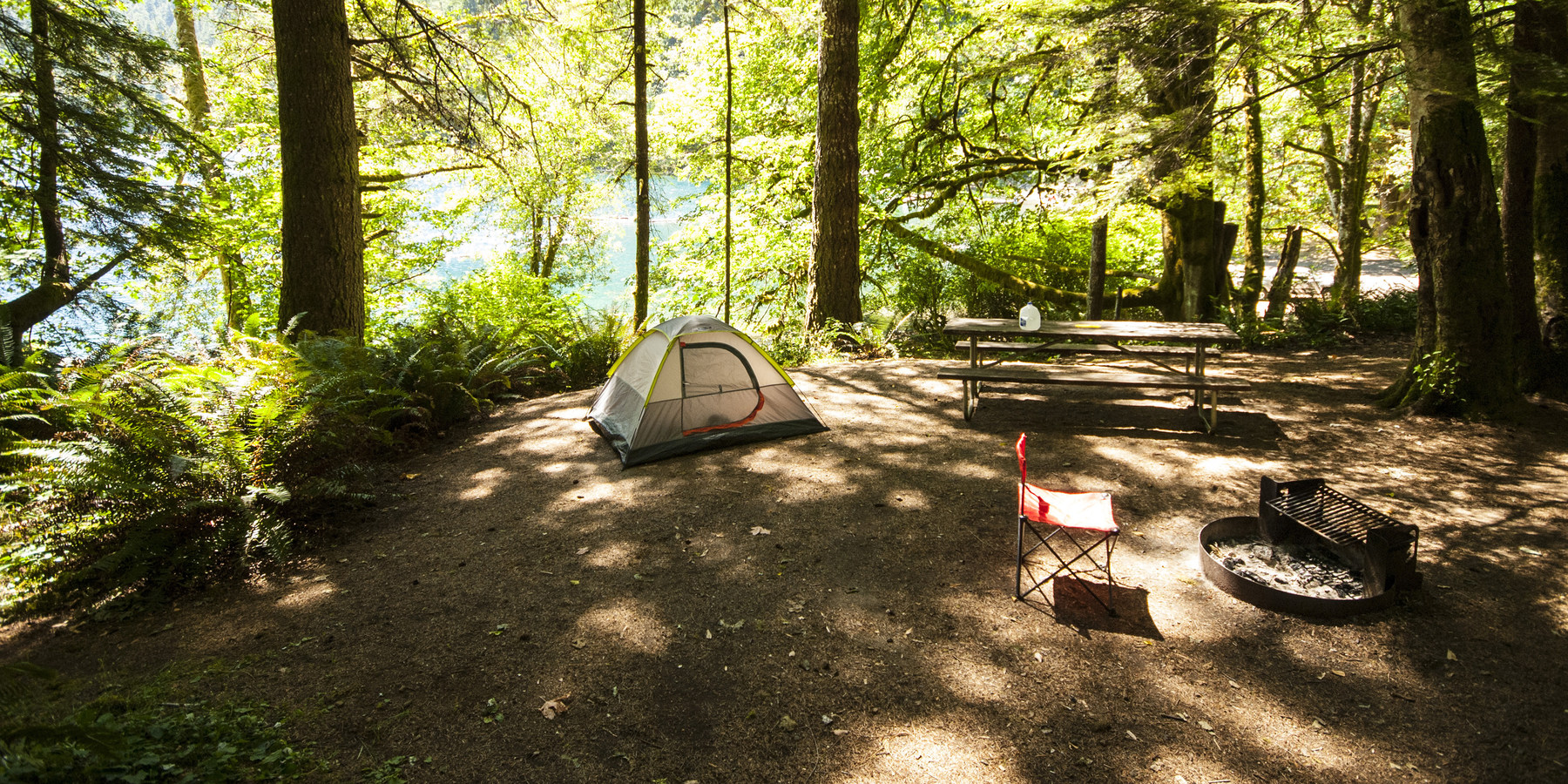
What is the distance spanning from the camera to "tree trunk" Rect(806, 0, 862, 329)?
34.2ft

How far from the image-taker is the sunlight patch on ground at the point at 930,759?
2.84 m

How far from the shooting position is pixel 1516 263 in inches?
260

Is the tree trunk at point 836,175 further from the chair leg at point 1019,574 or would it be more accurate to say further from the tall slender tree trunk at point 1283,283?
the chair leg at point 1019,574

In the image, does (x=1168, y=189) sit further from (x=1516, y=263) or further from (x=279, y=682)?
(x=279, y=682)

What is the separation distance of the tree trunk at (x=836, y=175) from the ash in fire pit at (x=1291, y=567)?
711cm

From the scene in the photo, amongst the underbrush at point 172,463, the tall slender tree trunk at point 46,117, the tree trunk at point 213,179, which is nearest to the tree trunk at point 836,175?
the underbrush at point 172,463

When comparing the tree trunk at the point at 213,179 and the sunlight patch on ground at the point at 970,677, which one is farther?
the tree trunk at the point at 213,179

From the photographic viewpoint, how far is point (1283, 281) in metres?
12.2

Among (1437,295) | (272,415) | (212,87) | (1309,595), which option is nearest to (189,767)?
(272,415)

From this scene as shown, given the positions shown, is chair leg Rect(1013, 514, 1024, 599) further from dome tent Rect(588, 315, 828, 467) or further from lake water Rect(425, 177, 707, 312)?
lake water Rect(425, 177, 707, 312)

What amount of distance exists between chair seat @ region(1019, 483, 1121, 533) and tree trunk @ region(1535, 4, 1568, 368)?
5721 millimetres

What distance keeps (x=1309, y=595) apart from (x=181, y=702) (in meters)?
5.37

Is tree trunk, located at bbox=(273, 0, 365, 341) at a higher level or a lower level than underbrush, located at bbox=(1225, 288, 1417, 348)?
higher

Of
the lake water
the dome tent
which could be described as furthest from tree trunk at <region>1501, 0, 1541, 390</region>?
the lake water
